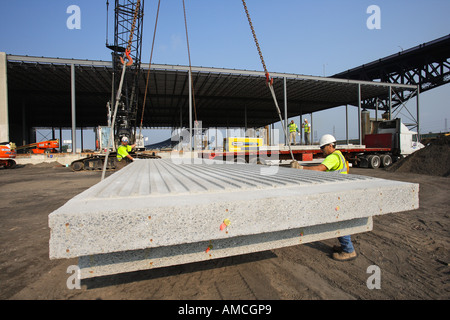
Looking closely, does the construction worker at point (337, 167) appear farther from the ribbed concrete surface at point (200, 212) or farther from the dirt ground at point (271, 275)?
the ribbed concrete surface at point (200, 212)

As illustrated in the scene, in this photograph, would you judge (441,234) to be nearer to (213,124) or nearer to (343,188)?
(343,188)

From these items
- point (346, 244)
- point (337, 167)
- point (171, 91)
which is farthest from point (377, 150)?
point (171, 91)

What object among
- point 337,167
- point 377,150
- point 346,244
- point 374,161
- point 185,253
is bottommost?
point 346,244

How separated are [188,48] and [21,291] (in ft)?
21.4

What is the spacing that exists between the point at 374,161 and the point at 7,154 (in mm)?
22243

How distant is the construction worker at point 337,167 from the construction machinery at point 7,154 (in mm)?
18554

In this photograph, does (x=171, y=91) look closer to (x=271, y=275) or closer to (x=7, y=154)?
(x=7, y=154)

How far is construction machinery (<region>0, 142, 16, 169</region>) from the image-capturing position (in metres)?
14.3

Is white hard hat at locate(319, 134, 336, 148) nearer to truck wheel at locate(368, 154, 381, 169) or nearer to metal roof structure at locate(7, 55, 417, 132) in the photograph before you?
metal roof structure at locate(7, 55, 417, 132)

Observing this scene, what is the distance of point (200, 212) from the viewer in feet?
4.33

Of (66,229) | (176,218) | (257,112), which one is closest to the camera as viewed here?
(66,229)

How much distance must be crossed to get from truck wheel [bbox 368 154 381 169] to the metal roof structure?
6813mm

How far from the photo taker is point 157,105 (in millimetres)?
24781

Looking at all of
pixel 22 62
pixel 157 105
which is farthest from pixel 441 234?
pixel 157 105
